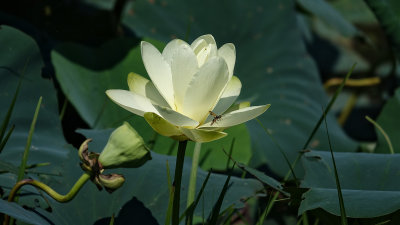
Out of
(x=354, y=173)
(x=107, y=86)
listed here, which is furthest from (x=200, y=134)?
(x=107, y=86)

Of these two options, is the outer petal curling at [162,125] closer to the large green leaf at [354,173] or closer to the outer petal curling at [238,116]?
the outer petal curling at [238,116]

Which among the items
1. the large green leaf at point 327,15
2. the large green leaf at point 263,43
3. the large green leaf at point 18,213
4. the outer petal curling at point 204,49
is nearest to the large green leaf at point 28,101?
the large green leaf at point 18,213

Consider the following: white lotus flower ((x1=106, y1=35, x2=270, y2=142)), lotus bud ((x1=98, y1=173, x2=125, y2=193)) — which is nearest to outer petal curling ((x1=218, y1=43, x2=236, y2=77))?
white lotus flower ((x1=106, y1=35, x2=270, y2=142))

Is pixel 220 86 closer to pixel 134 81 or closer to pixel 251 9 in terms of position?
pixel 134 81

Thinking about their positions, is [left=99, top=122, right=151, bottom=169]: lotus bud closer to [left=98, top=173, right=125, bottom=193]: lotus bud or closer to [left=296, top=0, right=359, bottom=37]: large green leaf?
[left=98, top=173, right=125, bottom=193]: lotus bud

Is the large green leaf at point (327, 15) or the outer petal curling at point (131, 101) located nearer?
the outer petal curling at point (131, 101)
